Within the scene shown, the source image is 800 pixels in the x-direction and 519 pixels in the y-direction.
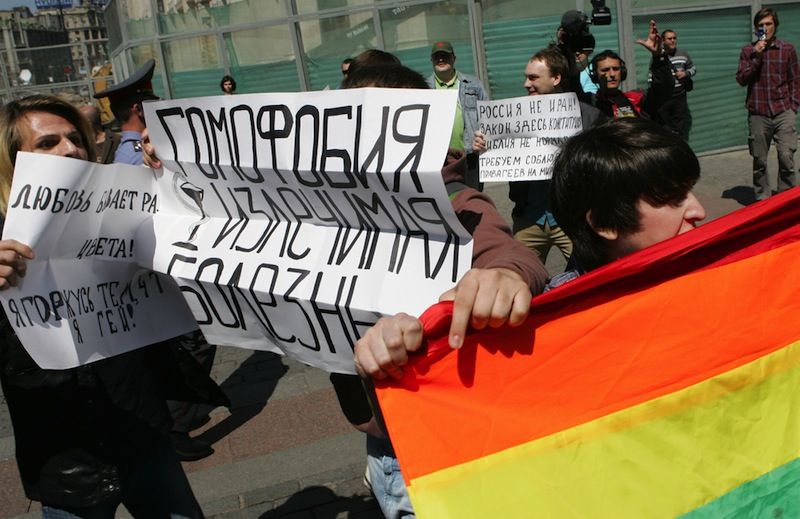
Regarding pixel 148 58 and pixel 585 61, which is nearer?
pixel 585 61

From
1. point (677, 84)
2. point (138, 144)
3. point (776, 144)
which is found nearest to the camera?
point (138, 144)

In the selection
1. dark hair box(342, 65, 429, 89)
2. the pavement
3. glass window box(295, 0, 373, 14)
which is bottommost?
the pavement

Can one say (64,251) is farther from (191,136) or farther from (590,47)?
(590,47)

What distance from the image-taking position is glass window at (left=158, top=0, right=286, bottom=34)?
1224 centimetres

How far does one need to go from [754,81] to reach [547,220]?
4760 millimetres

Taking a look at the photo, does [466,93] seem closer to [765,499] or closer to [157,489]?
[157,489]

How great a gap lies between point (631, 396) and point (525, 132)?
4621mm

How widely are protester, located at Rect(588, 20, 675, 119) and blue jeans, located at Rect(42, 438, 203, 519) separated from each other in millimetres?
3898

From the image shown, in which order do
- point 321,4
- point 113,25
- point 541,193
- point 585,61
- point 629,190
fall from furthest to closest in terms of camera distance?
point 113,25 < point 321,4 < point 585,61 < point 541,193 < point 629,190

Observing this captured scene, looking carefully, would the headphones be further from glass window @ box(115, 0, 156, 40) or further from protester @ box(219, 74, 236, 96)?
glass window @ box(115, 0, 156, 40)

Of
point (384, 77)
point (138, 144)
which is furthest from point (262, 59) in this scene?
point (384, 77)

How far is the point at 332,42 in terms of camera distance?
12.1m

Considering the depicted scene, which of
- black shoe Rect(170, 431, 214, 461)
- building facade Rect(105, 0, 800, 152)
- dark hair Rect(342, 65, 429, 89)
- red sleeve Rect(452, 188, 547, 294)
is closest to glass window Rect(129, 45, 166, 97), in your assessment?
building facade Rect(105, 0, 800, 152)

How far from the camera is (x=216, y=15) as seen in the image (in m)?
12.4
